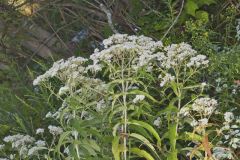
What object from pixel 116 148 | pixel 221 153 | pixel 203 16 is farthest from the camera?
pixel 203 16

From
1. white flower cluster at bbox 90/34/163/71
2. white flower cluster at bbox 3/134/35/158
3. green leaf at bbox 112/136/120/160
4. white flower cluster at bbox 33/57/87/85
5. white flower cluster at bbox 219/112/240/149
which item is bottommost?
green leaf at bbox 112/136/120/160

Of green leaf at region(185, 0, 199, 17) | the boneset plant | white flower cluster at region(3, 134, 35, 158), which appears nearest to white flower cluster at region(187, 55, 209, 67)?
the boneset plant

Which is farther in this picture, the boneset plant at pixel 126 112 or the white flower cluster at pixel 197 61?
the white flower cluster at pixel 197 61

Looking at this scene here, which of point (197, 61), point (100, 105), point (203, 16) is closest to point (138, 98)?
point (100, 105)

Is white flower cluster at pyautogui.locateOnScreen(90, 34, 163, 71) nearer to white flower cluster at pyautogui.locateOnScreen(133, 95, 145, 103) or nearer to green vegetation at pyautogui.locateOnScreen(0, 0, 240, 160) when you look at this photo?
green vegetation at pyautogui.locateOnScreen(0, 0, 240, 160)

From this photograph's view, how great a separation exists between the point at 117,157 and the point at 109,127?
0.64 feet

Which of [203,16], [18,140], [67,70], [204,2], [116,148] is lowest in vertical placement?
[116,148]

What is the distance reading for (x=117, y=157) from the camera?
8.01 feet

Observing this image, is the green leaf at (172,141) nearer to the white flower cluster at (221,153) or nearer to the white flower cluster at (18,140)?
the white flower cluster at (221,153)

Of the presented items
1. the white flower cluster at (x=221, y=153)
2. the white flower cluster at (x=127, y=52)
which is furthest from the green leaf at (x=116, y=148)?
the white flower cluster at (x=221, y=153)

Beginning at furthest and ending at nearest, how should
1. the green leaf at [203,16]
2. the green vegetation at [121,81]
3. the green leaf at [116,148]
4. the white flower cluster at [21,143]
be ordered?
1. the green leaf at [203,16]
2. the white flower cluster at [21,143]
3. the green vegetation at [121,81]
4. the green leaf at [116,148]

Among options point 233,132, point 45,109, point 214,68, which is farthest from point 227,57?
point 45,109

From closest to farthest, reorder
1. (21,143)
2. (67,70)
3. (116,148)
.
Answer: (116,148) < (67,70) < (21,143)

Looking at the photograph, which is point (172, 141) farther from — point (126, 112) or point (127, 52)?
point (127, 52)
